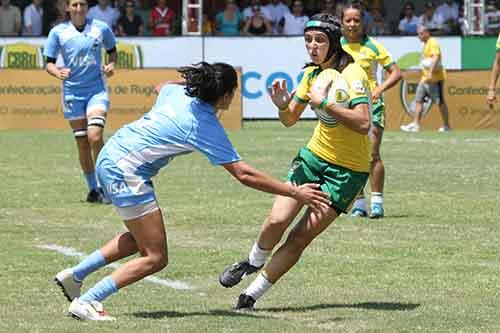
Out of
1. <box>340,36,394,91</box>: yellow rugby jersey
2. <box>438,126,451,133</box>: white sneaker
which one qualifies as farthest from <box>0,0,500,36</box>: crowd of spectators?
<box>340,36,394,91</box>: yellow rugby jersey

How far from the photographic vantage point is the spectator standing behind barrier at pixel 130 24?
2969cm

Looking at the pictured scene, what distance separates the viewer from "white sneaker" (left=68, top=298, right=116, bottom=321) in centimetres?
805

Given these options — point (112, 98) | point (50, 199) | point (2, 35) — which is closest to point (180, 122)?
point (50, 199)

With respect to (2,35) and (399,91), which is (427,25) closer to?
(399,91)

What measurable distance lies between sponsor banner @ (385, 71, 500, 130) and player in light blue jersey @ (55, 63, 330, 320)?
1891 cm

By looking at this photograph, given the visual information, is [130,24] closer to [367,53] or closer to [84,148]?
[84,148]

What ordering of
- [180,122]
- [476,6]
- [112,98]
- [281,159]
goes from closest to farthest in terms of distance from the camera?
[180,122] < [281,159] < [112,98] < [476,6]

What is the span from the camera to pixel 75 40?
600 inches

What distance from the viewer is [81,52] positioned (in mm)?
15242

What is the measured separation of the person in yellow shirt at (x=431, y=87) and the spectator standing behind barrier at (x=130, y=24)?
676 centimetres

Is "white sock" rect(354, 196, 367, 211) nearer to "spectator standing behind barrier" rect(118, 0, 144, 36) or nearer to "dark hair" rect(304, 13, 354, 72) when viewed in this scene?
"dark hair" rect(304, 13, 354, 72)

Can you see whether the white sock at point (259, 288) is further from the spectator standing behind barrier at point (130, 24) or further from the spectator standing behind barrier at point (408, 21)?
the spectator standing behind barrier at point (408, 21)

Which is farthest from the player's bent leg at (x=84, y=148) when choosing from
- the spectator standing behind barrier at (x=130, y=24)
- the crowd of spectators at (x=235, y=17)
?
the spectator standing behind barrier at (x=130, y=24)

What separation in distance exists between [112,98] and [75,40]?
10961 mm
